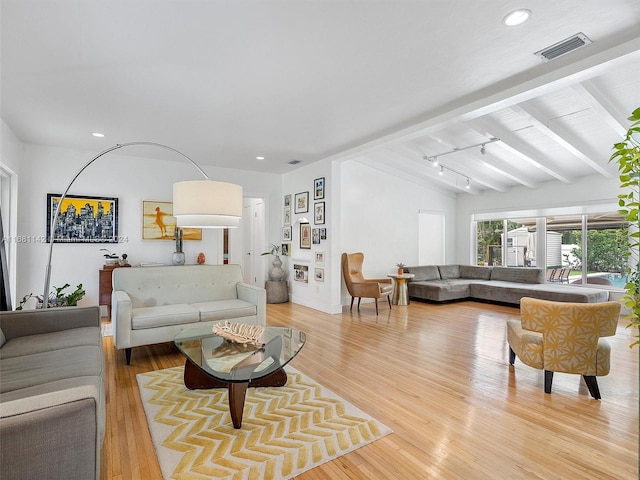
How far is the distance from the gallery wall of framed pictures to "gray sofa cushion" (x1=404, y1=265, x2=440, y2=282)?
88.8 inches

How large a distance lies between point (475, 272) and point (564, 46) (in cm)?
608

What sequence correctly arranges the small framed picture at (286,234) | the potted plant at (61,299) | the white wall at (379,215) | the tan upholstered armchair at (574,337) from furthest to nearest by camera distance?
the small framed picture at (286,234)
the white wall at (379,215)
the potted plant at (61,299)
the tan upholstered armchair at (574,337)

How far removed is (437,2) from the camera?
2.08 metres

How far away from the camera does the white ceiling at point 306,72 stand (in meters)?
2.19

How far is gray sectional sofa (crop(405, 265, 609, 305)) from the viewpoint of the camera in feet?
19.9

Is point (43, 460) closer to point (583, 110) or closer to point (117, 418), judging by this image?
point (117, 418)

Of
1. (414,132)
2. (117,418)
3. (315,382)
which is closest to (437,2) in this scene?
(414,132)

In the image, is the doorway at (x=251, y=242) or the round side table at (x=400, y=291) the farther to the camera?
the doorway at (x=251, y=242)

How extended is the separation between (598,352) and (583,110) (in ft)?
10.9

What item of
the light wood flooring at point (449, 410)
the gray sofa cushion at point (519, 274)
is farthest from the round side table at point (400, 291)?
the gray sofa cushion at point (519, 274)

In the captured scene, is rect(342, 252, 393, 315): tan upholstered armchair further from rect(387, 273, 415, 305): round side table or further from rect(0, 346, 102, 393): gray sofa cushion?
rect(0, 346, 102, 393): gray sofa cushion

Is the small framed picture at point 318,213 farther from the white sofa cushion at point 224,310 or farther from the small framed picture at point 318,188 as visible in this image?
the white sofa cushion at point 224,310

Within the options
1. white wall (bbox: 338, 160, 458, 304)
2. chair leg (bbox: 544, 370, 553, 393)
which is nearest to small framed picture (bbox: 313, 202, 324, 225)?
white wall (bbox: 338, 160, 458, 304)

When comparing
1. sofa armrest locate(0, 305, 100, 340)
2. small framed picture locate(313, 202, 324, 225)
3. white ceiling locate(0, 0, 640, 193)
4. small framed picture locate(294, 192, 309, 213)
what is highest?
white ceiling locate(0, 0, 640, 193)
